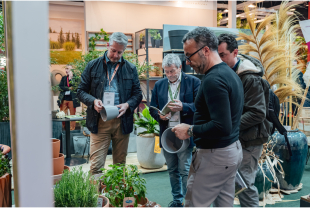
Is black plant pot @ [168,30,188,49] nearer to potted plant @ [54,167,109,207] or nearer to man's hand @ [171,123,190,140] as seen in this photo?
man's hand @ [171,123,190,140]

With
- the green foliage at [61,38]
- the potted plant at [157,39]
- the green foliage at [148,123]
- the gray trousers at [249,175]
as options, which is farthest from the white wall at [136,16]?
the gray trousers at [249,175]

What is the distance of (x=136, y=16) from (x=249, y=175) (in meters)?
7.44

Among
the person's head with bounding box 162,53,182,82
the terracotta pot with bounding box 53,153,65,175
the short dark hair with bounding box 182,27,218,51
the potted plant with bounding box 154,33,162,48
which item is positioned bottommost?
the terracotta pot with bounding box 53,153,65,175

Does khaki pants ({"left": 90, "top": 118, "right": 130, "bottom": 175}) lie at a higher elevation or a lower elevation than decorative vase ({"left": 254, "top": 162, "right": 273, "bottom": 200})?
higher

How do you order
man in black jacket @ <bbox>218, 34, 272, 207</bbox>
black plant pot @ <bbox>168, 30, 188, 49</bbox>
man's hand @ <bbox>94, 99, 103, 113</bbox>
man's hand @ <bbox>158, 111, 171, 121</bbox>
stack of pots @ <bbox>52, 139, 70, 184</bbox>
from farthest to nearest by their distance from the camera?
1. black plant pot @ <bbox>168, 30, 188, 49</bbox>
2. man's hand @ <bbox>158, 111, 171, 121</bbox>
3. man's hand @ <bbox>94, 99, 103, 113</bbox>
4. man in black jacket @ <bbox>218, 34, 272, 207</bbox>
5. stack of pots @ <bbox>52, 139, 70, 184</bbox>

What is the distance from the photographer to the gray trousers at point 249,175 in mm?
2092

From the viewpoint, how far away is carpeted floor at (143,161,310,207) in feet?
10.2

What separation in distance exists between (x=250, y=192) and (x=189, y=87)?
1.10 meters

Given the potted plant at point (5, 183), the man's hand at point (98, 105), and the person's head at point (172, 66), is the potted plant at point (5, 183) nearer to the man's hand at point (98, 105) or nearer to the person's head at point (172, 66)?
the man's hand at point (98, 105)

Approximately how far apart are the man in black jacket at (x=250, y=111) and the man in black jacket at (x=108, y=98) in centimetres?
Answer: 92

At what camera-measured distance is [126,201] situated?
1.66 metres

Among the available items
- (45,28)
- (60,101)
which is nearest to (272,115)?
(45,28)

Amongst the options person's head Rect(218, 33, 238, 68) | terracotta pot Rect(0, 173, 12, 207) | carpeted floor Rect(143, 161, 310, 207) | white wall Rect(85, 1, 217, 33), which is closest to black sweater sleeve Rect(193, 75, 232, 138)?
person's head Rect(218, 33, 238, 68)

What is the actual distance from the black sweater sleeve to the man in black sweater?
12 mm
